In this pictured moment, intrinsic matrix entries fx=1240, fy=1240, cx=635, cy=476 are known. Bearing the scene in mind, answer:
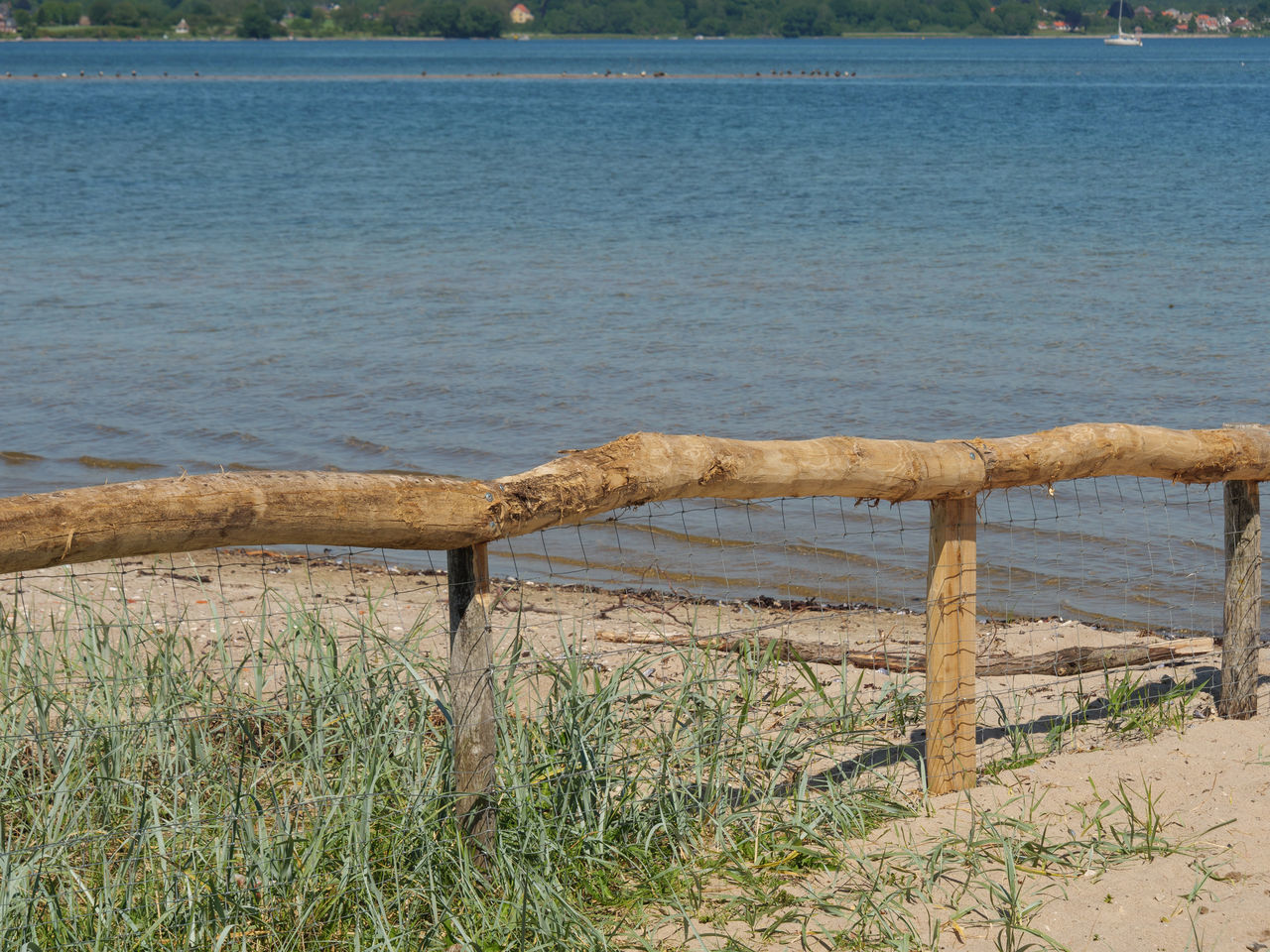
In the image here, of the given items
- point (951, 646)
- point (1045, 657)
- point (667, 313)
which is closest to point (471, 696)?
point (951, 646)

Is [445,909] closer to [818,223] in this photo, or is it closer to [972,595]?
[972,595]

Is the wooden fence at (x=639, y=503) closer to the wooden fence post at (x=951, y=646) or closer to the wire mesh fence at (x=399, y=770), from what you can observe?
the wooden fence post at (x=951, y=646)

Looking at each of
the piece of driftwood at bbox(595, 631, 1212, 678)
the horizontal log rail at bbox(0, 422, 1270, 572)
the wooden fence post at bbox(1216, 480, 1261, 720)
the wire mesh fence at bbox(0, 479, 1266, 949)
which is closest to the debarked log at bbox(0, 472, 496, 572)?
the horizontal log rail at bbox(0, 422, 1270, 572)

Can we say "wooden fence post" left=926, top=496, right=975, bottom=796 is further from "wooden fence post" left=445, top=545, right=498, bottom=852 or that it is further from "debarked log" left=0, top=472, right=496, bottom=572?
"debarked log" left=0, top=472, right=496, bottom=572

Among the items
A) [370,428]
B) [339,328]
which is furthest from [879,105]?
[370,428]

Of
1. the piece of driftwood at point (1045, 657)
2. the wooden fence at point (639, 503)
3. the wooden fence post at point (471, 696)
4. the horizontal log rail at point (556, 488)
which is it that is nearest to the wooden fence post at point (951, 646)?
the wooden fence at point (639, 503)

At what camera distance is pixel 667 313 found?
15797 mm

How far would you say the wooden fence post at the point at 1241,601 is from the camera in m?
4.62

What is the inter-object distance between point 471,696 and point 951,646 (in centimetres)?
167

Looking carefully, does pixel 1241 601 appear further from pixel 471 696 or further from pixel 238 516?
pixel 238 516

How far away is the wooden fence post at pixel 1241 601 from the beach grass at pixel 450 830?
0.98m

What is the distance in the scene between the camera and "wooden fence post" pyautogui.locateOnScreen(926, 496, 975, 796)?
3.92 meters

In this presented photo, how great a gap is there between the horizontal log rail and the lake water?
8.37 ft

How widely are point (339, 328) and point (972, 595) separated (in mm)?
12200
